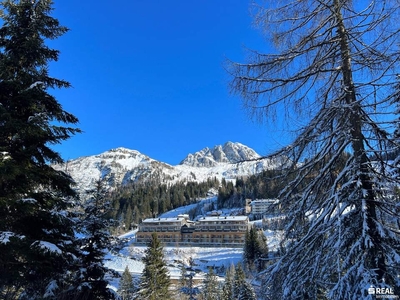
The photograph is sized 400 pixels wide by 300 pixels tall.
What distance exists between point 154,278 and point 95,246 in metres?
12.7

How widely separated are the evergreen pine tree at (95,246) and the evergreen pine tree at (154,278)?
12236 millimetres

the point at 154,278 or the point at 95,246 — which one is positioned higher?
the point at 95,246

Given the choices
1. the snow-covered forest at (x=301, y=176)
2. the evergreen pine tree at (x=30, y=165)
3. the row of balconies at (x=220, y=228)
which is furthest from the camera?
the row of balconies at (x=220, y=228)

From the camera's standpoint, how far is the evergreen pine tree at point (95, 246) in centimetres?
909

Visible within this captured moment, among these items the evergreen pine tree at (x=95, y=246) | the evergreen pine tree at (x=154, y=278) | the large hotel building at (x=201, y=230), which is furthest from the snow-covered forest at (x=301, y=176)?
the large hotel building at (x=201, y=230)

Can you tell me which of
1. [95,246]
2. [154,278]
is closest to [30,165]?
[95,246]

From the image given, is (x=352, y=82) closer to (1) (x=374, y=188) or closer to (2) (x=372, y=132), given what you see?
(2) (x=372, y=132)

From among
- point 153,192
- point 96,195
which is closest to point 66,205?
point 96,195

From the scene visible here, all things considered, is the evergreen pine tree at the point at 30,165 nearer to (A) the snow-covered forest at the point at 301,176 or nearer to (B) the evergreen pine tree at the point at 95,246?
(A) the snow-covered forest at the point at 301,176

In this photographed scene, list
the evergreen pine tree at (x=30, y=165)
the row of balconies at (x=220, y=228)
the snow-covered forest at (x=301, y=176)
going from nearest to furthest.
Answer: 1. the snow-covered forest at (x=301, y=176)
2. the evergreen pine tree at (x=30, y=165)
3. the row of balconies at (x=220, y=228)

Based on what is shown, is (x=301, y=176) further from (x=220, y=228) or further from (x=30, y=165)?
(x=220, y=228)

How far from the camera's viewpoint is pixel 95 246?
9.77 metres

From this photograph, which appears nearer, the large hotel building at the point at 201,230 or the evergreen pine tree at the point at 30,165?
the evergreen pine tree at the point at 30,165

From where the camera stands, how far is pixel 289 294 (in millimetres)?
3082
